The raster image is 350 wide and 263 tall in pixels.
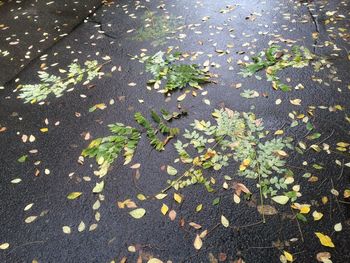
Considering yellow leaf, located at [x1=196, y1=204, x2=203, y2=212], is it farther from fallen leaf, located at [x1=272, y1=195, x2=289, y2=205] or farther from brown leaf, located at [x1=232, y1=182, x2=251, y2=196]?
fallen leaf, located at [x1=272, y1=195, x2=289, y2=205]

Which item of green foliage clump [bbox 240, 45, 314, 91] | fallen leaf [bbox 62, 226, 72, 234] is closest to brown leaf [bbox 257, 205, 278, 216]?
fallen leaf [bbox 62, 226, 72, 234]

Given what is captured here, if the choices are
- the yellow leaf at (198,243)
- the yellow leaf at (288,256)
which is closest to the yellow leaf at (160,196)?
the yellow leaf at (198,243)

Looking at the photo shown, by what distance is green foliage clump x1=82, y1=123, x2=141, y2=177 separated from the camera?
346cm

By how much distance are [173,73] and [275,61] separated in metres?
1.52

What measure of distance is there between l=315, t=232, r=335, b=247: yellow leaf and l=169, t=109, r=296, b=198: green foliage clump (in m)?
0.52

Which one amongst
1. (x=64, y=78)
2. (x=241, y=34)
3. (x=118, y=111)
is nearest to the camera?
(x=118, y=111)

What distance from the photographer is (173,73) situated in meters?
4.55

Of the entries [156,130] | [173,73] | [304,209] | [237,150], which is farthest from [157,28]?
[304,209]

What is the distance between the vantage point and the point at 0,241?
9.48 ft

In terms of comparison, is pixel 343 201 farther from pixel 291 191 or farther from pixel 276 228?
pixel 276 228

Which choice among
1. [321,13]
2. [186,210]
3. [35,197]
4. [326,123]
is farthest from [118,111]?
[321,13]

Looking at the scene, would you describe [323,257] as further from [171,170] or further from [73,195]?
[73,195]

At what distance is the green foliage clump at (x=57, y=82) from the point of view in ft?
14.7

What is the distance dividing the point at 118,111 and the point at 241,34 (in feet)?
8.61
